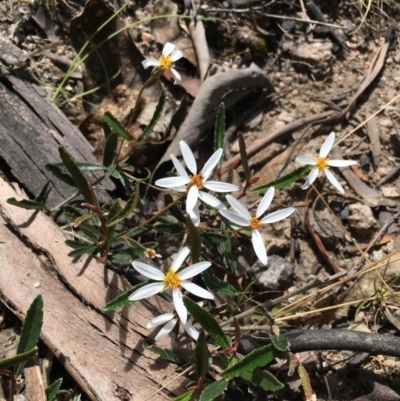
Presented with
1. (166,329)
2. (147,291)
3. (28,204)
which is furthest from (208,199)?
(28,204)

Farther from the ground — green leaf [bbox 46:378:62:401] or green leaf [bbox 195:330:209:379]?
green leaf [bbox 46:378:62:401]

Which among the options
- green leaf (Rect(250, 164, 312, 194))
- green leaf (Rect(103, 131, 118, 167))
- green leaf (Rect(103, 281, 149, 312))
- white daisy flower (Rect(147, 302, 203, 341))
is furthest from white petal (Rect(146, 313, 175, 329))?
green leaf (Rect(103, 131, 118, 167))

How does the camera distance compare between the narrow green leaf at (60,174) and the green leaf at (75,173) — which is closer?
the green leaf at (75,173)

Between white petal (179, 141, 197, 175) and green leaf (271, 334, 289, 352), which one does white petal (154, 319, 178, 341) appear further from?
white petal (179, 141, 197, 175)

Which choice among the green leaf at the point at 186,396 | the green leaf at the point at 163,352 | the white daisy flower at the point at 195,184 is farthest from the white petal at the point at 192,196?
the green leaf at the point at 186,396

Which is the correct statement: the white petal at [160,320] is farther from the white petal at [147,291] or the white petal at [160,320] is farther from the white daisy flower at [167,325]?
the white petal at [147,291]

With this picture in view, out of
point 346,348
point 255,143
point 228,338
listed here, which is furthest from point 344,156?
point 228,338
